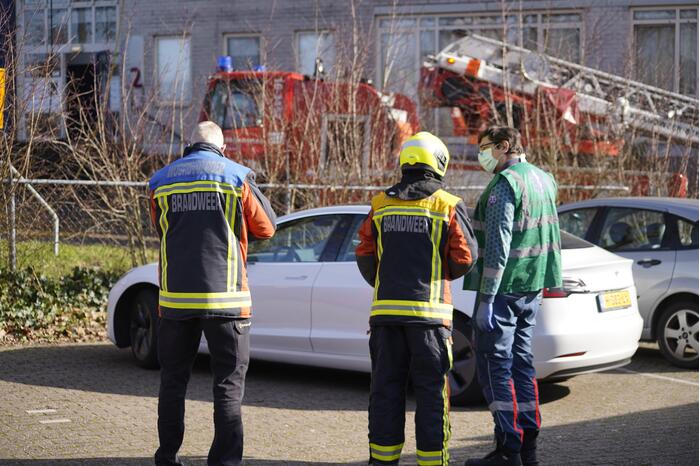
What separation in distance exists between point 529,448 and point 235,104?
878 centimetres

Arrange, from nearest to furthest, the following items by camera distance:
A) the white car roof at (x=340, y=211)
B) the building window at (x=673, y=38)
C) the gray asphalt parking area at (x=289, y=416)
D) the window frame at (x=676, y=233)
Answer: the gray asphalt parking area at (x=289, y=416), the white car roof at (x=340, y=211), the window frame at (x=676, y=233), the building window at (x=673, y=38)

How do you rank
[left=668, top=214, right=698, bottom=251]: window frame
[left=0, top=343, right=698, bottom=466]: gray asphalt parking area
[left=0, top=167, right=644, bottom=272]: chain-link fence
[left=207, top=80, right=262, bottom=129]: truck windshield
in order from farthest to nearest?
[left=207, top=80, right=262, bottom=129]: truck windshield → [left=0, top=167, right=644, bottom=272]: chain-link fence → [left=668, top=214, right=698, bottom=251]: window frame → [left=0, top=343, right=698, bottom=466]: gray asphalt parking area

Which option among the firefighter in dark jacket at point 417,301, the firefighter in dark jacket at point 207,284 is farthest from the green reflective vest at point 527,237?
the firefighter in dark jacket at point 207,284

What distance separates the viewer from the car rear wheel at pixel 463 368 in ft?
25.8

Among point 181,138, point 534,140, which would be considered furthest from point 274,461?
point 534,140

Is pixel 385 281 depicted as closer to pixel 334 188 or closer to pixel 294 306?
pixel 294 306

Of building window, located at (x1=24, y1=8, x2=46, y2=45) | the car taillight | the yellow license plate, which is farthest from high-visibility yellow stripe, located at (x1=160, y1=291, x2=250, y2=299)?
building window, located at (x1=24, y1=8, x2=46, y2=45)

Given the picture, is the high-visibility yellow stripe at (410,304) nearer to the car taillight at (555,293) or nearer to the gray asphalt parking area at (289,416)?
the gray asphalt parking area at (289,416)

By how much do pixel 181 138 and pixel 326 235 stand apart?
15.2 feet

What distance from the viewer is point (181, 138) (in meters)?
12.8

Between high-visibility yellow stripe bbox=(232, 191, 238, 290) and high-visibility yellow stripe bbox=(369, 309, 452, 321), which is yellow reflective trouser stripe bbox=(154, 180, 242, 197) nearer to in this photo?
high-visibility yellow stripe bbox=(232, 191, 238, 290)

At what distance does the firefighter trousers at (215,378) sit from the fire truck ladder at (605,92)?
985cm

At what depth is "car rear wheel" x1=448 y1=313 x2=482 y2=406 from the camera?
7.85 meters

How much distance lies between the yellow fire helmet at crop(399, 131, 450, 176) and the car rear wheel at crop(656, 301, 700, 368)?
4.69 meters
